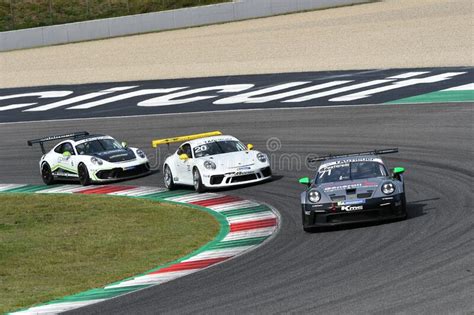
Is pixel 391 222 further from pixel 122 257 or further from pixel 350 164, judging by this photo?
pixel 122 257

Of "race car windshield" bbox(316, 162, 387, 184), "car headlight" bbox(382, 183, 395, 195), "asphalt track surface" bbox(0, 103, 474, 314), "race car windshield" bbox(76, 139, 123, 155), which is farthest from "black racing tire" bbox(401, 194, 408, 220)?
"race car windshield" bbox(76, 139, 123, 155)

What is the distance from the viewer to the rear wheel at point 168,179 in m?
25.8

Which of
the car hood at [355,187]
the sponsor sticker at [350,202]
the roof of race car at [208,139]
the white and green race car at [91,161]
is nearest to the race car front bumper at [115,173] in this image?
the white and green race car at [91,161]

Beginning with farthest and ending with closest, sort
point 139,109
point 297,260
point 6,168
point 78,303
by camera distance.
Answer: point 139,109, point 6,168, point 297,260, point 78,303

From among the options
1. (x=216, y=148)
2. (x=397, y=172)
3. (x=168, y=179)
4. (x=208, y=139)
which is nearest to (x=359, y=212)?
(x=397, y=172)

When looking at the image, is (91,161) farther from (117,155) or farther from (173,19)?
(173,19)

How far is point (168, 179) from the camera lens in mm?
25906

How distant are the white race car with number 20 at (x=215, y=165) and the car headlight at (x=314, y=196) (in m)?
6.08

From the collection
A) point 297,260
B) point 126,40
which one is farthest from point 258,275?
point 126,40

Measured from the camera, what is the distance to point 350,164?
19.5 metres

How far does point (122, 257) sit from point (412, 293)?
6.80 m

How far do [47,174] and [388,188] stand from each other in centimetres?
1342

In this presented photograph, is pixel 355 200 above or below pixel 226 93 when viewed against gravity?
below

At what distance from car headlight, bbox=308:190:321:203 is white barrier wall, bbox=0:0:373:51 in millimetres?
37577
